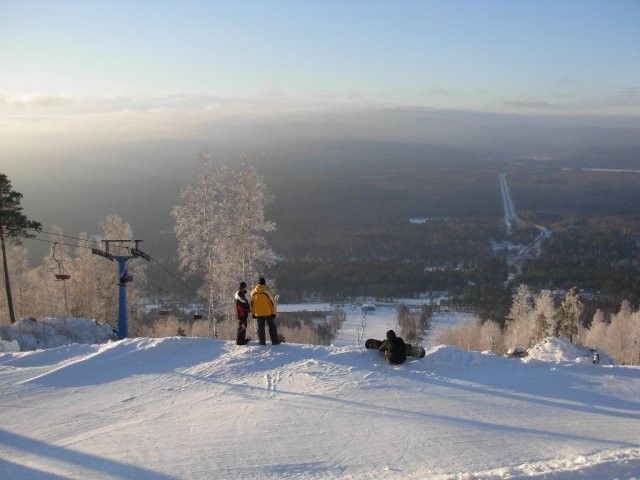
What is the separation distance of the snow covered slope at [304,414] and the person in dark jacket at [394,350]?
10.8 inches

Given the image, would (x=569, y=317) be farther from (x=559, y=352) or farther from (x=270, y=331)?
(x=270, y=331)

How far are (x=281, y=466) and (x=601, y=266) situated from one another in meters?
79.6

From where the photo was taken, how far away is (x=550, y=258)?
82812 millimetres

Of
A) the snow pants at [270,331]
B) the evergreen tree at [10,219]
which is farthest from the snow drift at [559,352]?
the evergreen tree at [10,219]

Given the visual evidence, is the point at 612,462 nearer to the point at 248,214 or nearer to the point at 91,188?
the point at 248,214

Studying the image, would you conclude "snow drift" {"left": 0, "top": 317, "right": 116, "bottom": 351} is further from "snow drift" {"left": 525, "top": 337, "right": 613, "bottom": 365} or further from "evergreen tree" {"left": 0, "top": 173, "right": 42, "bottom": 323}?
"snow drift" {"left": 525, "top": 337, "right": 613, "bottom": 365}

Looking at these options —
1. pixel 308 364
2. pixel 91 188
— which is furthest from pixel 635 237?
pixel 91 188

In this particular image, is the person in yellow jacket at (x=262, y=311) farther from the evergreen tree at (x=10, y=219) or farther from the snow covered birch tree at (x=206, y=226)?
the evergreen tree at (x=10, y=219)

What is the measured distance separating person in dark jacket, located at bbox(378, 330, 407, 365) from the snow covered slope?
0.27 metres

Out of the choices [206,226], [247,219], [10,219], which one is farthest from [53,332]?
[247,219]

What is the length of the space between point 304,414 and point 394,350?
3212 mm

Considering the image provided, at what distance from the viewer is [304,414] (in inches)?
362

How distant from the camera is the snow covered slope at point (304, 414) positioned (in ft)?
24.3

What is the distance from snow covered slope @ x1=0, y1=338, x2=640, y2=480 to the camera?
24.3 ft
